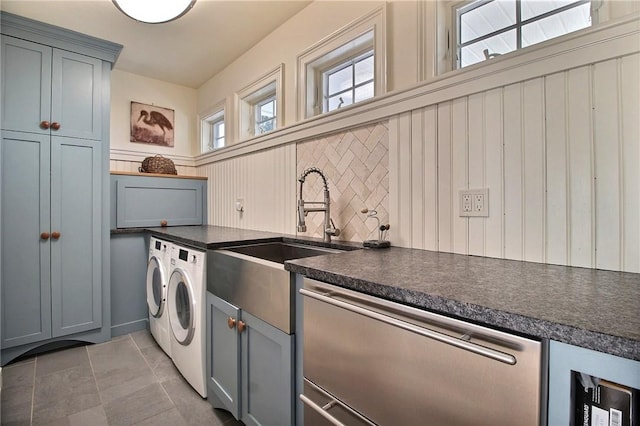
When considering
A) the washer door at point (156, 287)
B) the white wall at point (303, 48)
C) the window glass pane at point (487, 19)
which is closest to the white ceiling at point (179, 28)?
the white wall at point (303, 48)

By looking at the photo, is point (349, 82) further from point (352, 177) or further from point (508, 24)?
point (508, 24)

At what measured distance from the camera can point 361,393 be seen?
0.90m

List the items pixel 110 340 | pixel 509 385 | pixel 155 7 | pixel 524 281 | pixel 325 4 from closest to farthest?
pixel 509 385
pixel 524 281
pixel 155 7
pixel 325 4
pixel 110 340

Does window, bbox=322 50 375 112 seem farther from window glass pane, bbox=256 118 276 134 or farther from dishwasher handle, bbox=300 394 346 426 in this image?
dishwasher handle, bbox=300 394 346 426

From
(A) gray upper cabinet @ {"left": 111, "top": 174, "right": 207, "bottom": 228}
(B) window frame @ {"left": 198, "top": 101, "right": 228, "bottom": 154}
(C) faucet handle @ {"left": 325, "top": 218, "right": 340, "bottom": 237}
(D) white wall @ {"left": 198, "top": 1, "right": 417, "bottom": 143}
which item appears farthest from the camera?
(B) window frame @ {"left": 198, "top": 101, "right": 228, "bottom": 154}

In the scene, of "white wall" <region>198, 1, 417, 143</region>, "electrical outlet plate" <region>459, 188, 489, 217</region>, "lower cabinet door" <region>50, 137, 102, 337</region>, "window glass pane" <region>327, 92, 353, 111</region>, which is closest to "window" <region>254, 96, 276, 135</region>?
"white wall" <region>198, 1, 417, 143</region>

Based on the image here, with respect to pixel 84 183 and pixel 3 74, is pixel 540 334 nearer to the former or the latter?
pixel 84 183

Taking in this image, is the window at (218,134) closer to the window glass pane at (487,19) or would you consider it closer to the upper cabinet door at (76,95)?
the upper cabinet door at (76,95)

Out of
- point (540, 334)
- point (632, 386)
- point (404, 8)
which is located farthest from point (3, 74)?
point (632, 386)

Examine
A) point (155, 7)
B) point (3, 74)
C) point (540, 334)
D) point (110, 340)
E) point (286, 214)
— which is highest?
point (155, 7)

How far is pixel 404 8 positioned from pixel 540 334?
1612mm

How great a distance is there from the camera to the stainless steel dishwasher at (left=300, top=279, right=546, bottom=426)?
61 centimetres

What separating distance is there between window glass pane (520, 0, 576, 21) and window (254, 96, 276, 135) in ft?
6.27

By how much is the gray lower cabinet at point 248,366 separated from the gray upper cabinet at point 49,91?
1778mm
